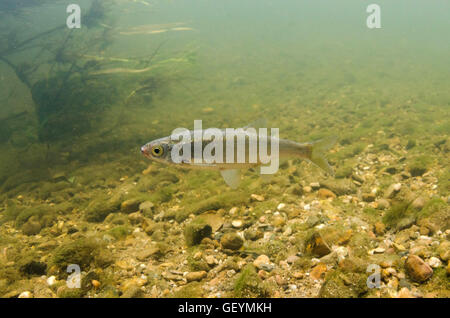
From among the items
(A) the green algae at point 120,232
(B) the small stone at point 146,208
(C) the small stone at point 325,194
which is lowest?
(B) the small stone at point 146,208

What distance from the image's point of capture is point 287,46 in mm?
40250

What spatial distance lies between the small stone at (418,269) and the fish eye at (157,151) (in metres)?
2.51

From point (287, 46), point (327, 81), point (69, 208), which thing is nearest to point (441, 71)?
point (327, 81)

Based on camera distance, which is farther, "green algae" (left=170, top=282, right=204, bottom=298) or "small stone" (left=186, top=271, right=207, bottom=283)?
"small stone" (left=186, top=271, right=207, bottom=283)

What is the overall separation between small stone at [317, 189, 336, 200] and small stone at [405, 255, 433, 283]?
2.35 metres

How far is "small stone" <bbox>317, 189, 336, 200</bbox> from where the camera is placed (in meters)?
4.84

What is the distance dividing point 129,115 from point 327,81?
16.6m

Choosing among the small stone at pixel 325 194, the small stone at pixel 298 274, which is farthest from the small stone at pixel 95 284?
the small stone at pixel 325 194

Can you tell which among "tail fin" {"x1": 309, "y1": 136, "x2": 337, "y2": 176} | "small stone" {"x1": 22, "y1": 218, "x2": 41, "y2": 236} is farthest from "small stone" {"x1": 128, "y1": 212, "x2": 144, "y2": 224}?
"tail fin" {"x1": 309, "y1": 136, "x2": 337, "y2": 176}

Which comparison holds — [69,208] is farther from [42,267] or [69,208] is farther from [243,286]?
[243,286]

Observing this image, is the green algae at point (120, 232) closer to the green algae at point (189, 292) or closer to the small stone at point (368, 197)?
the green algae at point (189, 292)

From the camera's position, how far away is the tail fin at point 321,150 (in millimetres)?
2511

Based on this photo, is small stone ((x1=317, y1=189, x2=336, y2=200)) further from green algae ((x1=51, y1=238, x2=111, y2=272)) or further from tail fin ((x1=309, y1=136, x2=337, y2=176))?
green algae ((x1=51, y1=238, x2=111, y2=272))

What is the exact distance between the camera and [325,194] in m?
4.88
